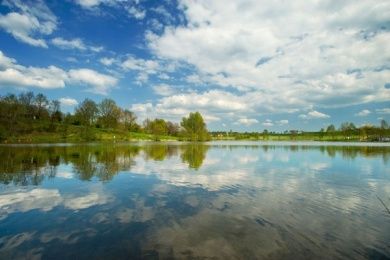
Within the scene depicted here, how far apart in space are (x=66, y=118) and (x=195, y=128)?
71440 mm

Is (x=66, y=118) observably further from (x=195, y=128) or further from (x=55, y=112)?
(x=195, y=128)

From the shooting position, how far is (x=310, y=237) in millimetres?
10836

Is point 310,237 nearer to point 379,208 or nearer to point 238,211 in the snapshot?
point 238,211

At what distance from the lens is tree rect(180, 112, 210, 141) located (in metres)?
174

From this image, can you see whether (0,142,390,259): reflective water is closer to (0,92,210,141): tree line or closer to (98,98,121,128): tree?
(0,92,210,141): tree line

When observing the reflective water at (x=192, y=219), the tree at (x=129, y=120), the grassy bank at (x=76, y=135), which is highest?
the tree at (x=129, y=120)

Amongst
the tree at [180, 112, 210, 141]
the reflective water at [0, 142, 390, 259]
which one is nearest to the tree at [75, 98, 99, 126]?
the tree at [180, 112, 210, 141]

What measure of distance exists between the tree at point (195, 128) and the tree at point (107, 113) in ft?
139

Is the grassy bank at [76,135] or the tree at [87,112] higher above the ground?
the tree at [87,112]

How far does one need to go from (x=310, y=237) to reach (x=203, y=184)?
38.0ft

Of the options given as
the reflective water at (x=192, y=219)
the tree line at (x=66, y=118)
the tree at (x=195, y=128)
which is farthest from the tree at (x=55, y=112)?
the reflective water at (x=192, y=219)

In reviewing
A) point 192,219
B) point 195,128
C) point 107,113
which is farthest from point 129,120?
point 192,219

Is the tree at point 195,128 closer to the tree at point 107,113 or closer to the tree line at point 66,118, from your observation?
the tree line at point 66,118

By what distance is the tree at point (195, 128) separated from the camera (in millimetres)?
173587
